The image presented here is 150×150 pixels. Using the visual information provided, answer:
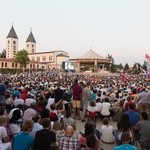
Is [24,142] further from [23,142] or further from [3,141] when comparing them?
[3,141]

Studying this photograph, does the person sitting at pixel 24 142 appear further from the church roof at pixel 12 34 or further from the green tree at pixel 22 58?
the church roof at pixel 12 34

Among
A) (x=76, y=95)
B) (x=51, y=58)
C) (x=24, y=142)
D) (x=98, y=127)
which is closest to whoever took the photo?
(x=24, y=142)

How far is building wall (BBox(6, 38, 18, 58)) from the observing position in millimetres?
147125

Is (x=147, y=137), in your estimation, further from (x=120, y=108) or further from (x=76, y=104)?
(x=76, y=104)

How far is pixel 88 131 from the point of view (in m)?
7.08

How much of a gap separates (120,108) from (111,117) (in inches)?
43.8

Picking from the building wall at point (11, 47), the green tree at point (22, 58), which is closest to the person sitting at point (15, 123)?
the green tree at point (22, 58)

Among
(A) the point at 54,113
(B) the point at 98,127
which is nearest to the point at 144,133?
(A) the point at 54,113

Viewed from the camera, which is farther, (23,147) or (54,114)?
(54,114)

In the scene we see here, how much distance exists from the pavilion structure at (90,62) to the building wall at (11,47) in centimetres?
4542

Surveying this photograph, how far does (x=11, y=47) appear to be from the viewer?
148875 millimetres

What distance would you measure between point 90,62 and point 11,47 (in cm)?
5284

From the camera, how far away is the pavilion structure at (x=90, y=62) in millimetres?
106000

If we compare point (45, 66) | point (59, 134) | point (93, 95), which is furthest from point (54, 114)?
point (45, 66)
